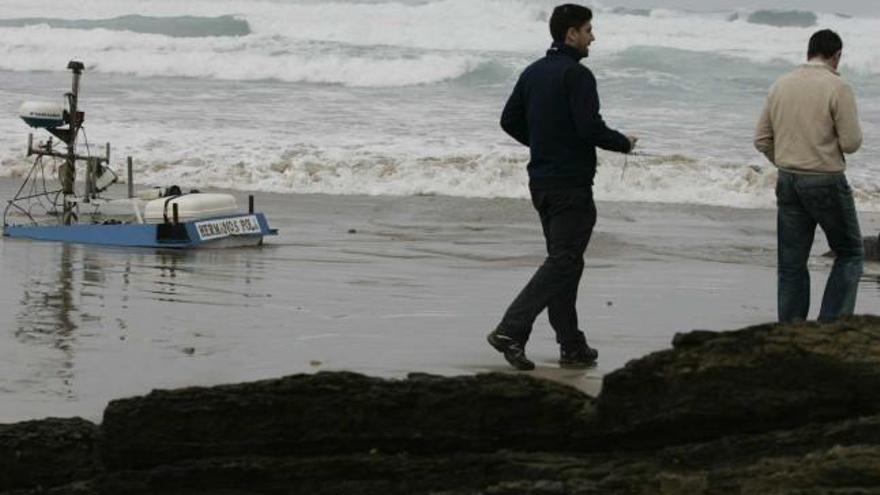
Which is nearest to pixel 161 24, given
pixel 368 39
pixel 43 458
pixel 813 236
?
pixel 368 39

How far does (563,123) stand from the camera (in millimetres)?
8258

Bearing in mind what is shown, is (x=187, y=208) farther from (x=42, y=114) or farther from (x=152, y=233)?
(x=42, y=114)

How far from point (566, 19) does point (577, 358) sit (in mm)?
1620

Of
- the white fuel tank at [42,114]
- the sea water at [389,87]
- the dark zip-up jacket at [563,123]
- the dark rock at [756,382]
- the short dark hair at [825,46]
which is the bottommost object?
the sea water at [389,87]

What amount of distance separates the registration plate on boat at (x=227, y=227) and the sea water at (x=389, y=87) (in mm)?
7941

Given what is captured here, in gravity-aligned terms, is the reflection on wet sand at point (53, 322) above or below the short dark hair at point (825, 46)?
below

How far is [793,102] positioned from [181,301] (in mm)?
4219

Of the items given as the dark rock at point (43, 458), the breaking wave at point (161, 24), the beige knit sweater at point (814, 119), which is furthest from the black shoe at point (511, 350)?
the breaking wave at point (161, 24)

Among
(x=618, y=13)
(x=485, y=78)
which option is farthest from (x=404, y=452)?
(x=618, y=13)

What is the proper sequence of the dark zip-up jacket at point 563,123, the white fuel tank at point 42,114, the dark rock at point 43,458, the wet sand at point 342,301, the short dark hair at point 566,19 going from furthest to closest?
the white fuel tank at point 42,114 → the wet sand at point 342,301 → the short dark hair at point 566,19 → the dark zip-up jacket at point 563,123 → the dark rock at point 43,458

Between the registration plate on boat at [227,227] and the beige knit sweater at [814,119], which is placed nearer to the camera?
the beige knit sweater at [814,119]

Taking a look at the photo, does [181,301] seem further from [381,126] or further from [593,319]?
[381,126]

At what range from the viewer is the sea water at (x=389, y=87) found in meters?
23.6

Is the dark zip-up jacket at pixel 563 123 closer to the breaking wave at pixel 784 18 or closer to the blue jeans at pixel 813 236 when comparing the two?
the blue jeans at pixel 813 236
